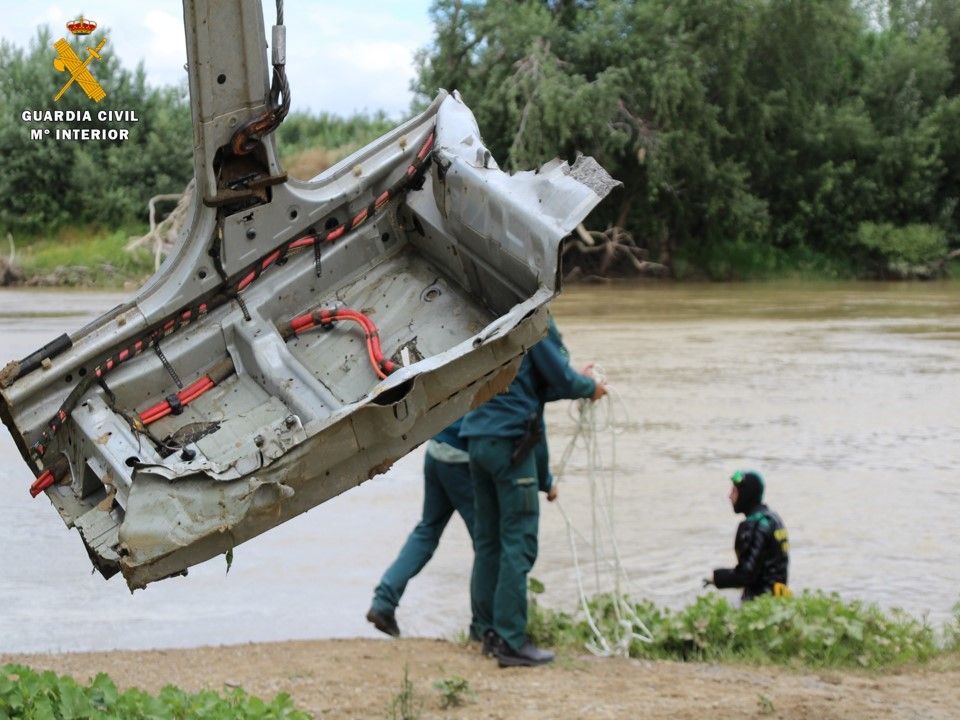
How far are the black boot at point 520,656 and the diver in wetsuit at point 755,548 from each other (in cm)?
A: 114

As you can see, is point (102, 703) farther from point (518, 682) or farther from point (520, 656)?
point (520, 656)

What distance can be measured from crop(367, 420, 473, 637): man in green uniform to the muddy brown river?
36cm

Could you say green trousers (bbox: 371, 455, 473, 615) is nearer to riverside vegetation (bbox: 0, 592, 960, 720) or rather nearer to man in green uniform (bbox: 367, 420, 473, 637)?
man in green uniform (bbox: 367, 420, 473, 637)

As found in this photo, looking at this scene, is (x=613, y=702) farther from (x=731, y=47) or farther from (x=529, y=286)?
(x=731, y=47)

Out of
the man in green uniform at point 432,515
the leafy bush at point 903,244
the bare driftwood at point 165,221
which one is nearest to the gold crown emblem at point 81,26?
the bare driftwood at point 165,221

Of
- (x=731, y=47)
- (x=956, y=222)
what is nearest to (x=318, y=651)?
(x=731, y=47)

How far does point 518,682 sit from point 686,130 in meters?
30.6

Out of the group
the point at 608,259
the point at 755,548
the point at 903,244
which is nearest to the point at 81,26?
the point at 755,548

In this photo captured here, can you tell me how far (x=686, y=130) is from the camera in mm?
35281

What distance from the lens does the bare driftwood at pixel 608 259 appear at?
113 ft

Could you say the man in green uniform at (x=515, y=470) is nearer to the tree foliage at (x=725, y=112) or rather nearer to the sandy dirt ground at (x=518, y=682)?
the sandy dirt ground at (x=518, y=682)

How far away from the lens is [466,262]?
4973mm

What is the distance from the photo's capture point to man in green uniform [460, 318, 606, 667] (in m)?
6.30

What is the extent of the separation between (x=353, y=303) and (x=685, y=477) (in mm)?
6084
